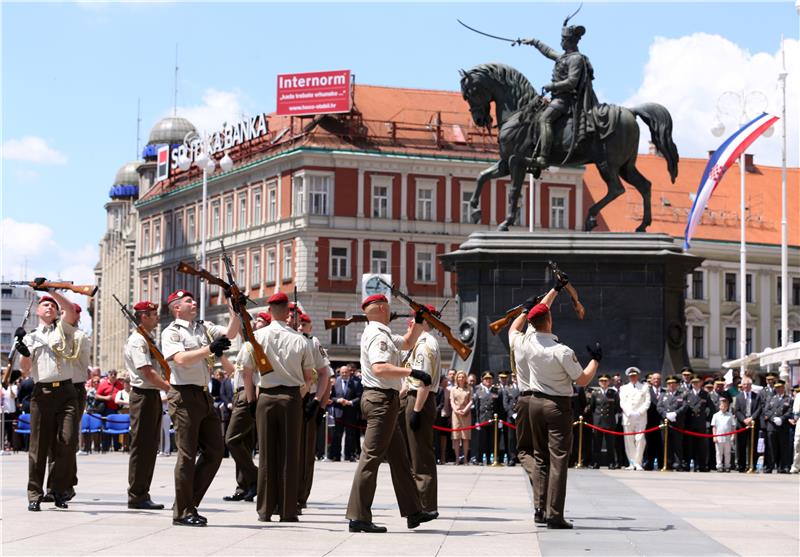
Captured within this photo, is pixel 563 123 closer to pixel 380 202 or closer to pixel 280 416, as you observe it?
pixel 280 416

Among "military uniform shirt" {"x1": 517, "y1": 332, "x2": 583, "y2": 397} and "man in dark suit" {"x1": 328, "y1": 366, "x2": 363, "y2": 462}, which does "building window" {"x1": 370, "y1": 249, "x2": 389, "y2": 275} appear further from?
"military uniform shirt" {"x1": 517, "y1": 332, "x2": 583, "y2": 397}

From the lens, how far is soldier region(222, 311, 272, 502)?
1591 cm

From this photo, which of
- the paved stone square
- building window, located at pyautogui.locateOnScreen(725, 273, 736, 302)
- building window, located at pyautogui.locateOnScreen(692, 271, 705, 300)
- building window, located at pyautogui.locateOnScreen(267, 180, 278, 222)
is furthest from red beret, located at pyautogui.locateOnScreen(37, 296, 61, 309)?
building window, located at pyautogui.locateOnScreen(725, 273, 736, 302)

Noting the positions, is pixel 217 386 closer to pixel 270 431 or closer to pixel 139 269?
pixel 270 431

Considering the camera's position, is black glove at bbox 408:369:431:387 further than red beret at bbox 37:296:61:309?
No

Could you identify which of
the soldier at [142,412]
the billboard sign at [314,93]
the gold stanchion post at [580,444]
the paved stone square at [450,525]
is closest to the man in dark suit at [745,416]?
the gold stanchion post at [580,444]

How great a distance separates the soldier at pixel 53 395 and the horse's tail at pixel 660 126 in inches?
581

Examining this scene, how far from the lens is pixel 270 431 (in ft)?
44.8

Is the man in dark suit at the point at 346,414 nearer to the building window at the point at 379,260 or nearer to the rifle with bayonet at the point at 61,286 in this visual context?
the rifle with bayonet at the point at 61,286

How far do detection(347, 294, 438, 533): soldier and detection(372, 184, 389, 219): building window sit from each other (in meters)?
64.5

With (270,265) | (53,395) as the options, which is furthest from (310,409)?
(270,265)

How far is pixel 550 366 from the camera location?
13.9 m

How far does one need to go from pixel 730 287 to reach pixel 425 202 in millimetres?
18986

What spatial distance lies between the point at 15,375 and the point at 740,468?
578 inches
